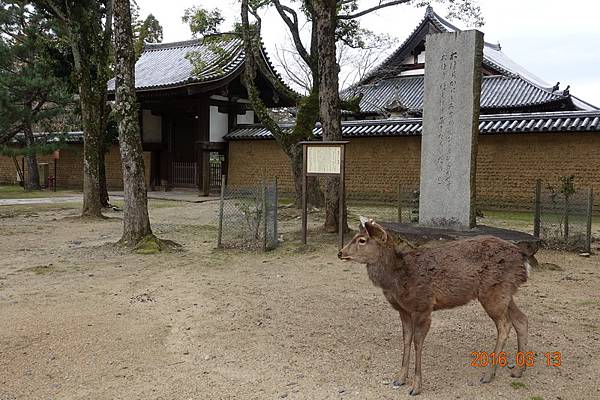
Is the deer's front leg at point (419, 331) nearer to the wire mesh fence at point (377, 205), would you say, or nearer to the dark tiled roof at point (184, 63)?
the wire mesh fence at point (377, 205)

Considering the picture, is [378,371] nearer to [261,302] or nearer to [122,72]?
[261,302]

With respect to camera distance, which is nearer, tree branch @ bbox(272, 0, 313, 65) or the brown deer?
the brown deer

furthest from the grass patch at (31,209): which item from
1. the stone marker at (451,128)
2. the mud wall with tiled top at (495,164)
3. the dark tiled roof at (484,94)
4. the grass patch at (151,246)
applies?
the dark tiled roof at (484,94)

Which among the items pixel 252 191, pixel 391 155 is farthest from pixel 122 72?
pixel 391 155

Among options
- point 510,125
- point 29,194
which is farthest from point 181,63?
point 510,125

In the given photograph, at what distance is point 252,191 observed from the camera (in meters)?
9.19

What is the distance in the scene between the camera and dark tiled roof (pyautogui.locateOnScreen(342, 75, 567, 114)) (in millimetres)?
19516

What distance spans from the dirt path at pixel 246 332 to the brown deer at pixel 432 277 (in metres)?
0.49

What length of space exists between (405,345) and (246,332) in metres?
1.80

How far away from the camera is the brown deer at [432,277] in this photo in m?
3.64

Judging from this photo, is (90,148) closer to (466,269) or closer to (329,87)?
(329,87)

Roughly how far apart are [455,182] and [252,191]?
3.42 metres

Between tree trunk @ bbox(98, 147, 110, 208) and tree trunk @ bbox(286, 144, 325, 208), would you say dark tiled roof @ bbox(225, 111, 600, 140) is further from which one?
tree trunk @ bbox(98, 147, 110, 208)

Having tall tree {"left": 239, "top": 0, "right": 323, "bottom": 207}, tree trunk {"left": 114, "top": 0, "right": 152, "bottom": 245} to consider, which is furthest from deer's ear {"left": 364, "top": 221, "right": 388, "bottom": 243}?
tall tree {"left": 239, "top": 0, "right": 323, "bottom": 207}
